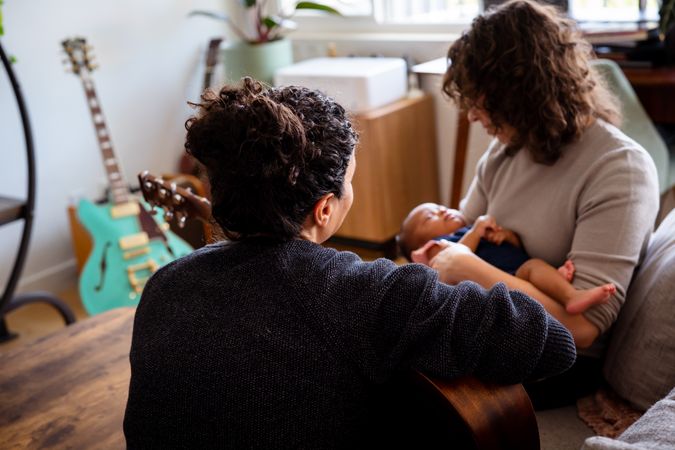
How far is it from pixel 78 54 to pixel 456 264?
6.42 feet

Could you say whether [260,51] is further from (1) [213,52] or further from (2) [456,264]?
(2) [456,264]

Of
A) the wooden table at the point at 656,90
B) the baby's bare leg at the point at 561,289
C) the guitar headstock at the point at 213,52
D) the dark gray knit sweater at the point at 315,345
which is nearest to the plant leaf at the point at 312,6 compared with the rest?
the guitar headstock at the point at 213,52

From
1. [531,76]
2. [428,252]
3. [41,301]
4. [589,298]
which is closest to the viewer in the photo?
[589,298]

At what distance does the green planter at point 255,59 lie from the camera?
341cm

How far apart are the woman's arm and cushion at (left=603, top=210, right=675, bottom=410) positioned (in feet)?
0.27

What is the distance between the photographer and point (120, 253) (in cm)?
298

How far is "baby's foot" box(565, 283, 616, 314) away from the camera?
1.45 metres

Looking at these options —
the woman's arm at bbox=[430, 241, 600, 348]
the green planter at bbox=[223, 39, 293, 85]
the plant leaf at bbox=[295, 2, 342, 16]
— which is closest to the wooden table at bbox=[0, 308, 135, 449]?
the woman's arm at bbox=[430, 241, 600, 348]

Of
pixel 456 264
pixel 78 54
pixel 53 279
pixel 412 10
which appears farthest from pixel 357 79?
pixel 456 264

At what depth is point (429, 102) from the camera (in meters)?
3.35

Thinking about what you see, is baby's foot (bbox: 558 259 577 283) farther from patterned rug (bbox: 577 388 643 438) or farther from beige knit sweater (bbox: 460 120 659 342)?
patterned rug (bbox: 577 388 643 438)

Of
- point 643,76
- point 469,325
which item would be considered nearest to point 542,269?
point 469,325

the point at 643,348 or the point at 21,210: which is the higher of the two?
the point at 21,210

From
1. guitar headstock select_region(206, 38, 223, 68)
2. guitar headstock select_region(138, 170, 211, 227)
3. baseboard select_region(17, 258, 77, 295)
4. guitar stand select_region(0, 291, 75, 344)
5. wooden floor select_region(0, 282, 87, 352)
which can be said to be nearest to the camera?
guitar headstock select_region(138, 170, 211, 227)
